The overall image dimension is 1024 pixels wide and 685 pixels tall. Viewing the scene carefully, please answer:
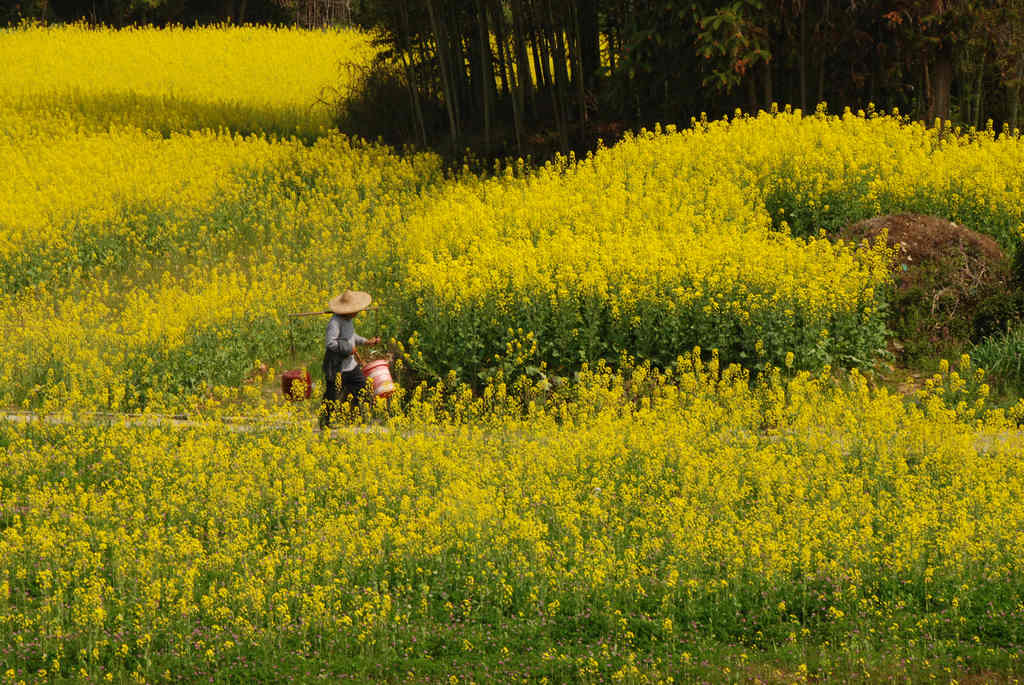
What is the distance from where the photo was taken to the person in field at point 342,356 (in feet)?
38.2

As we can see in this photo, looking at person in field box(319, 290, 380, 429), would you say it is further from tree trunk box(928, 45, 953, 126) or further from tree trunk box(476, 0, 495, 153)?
tree trunk box(476, 0, 495, 153)

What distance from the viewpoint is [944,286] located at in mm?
13273

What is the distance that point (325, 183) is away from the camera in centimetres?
2069

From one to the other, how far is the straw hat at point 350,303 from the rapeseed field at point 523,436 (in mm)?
989

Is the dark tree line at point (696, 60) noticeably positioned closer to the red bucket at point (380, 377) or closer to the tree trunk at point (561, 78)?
the tree trunk at point (561, 78)

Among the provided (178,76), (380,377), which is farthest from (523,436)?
(178,76)

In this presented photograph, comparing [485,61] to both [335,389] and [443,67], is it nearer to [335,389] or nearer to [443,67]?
[443,67]

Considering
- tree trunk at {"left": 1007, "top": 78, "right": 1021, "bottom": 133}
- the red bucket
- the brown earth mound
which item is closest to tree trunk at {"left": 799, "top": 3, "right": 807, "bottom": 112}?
tree trunk at {"left": 1007, "top": 78, "right": 1021, "bottom": 133}

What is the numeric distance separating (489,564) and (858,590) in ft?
7.90

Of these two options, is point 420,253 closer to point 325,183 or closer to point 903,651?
point 325,183

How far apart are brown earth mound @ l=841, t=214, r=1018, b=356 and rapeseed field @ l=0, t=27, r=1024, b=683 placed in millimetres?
392

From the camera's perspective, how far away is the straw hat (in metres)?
11.6

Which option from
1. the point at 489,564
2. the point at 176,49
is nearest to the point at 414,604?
the point at 489,564

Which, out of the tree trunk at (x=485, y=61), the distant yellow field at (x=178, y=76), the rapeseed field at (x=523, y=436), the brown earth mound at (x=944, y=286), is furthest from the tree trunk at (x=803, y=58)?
the distant yellow field at (x=178, y=76)
